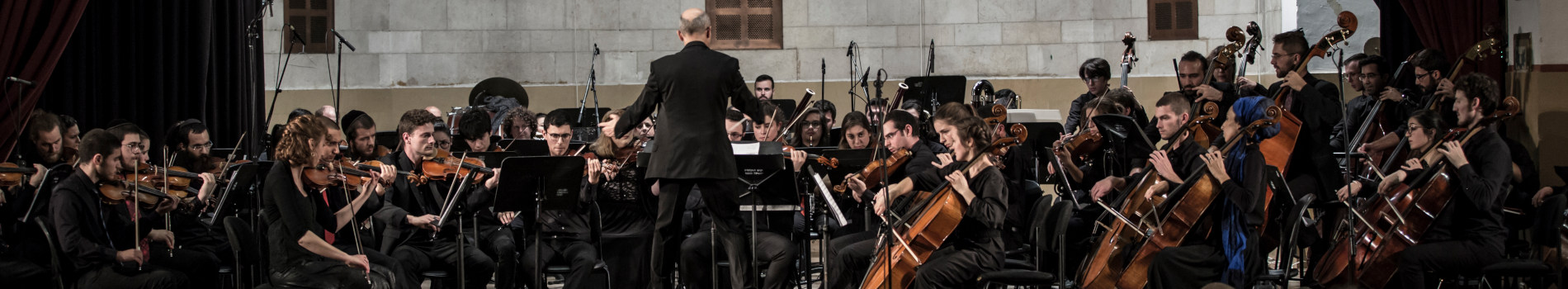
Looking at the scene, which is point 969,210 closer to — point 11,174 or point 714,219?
point 714,219

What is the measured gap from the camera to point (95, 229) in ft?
15.8

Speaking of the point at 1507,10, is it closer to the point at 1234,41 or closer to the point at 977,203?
the point at 1234,41

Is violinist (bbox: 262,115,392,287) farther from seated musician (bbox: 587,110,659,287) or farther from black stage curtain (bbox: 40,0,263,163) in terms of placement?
black stage curtain (bbox: 40,0,263,163)

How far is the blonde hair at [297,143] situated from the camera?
4.47 metres

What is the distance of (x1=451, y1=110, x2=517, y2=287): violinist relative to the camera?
218 inches

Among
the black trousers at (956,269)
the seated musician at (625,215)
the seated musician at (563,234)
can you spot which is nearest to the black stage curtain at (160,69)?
the seated musician at (563,234)

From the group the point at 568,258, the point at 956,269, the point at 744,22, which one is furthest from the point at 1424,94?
the point at 744,22

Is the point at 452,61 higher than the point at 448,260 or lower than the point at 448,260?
higher

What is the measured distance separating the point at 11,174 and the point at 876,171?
3.80 metres

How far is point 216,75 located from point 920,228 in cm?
608

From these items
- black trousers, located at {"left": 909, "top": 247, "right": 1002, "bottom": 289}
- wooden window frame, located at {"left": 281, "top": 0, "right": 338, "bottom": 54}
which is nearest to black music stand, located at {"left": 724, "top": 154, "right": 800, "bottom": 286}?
black trousers, located at {"left": 909, "top": 247, "right": 1002, "bottom": 289}

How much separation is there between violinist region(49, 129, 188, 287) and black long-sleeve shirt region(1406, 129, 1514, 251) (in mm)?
5225

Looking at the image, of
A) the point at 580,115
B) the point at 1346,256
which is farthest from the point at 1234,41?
the point at 580,115

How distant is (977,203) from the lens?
4.75 meters
